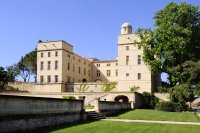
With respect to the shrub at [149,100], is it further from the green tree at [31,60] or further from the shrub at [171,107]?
the green tree at [31,60]

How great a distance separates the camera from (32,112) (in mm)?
15609

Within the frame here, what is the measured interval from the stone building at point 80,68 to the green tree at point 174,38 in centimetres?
496

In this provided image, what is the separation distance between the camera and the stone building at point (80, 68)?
52969mm

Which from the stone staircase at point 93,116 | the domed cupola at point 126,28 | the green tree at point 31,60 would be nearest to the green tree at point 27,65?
the green tree at point 31,60

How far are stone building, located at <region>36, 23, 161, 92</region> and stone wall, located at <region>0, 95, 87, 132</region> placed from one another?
96.9 feet

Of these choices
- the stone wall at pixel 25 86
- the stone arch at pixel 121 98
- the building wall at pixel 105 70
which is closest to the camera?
the stone arch at pixel 121 98

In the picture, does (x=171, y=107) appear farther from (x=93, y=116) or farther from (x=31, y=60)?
(x=31, y=60)

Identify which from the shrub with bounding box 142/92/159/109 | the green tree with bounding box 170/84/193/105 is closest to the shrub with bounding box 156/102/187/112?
the green tree with bounding box 170/84/193/105

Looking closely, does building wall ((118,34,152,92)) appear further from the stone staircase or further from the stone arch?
the stone staircase

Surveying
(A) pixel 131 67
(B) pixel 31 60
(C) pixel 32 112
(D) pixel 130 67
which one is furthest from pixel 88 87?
(C) pixel 32 112

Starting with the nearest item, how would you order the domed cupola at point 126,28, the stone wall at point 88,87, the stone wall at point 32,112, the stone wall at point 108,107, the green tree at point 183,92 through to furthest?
the stone wall at point 32,112, the stone wall at point 108,107, the green tree at point 183,92, the stone wall at point 88,87, the domed cupola at point 126,28

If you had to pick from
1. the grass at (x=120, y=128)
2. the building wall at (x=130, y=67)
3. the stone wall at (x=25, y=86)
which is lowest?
the grass at (x=120, y=128)

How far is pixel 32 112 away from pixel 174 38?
95.2 ft

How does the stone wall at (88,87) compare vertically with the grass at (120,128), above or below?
above
